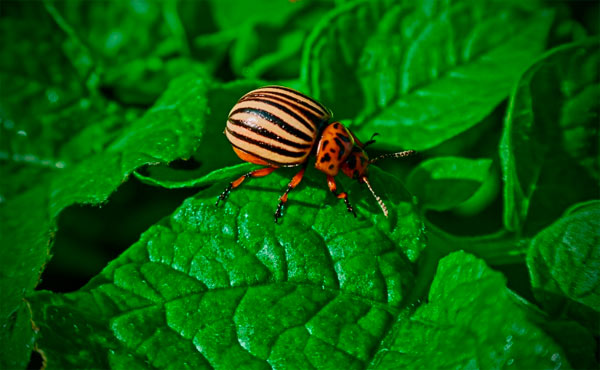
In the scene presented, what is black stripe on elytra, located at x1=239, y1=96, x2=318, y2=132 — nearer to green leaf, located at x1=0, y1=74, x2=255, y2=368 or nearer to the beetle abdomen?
the beetle abdomen

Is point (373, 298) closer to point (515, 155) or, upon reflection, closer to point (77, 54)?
point (515, 155)

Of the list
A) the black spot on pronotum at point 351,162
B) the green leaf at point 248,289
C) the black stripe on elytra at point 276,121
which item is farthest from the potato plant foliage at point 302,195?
the black stripe on elytra at point 276,121

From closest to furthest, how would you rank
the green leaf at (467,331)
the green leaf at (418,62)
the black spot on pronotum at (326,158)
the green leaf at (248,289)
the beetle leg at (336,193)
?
the green leaf at (467,331)
the green leaf at (248,289)
the beetle leg at (336,193)
the black spot on pronotum at (326,158)
the green leaf at (418,62)

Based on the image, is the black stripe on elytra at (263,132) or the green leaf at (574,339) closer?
the green leaf at (574,339)

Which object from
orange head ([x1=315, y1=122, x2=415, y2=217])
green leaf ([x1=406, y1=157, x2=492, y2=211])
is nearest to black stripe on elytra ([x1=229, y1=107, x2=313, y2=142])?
orange head ([x1=315, y1=122, x2=415, y2=217])

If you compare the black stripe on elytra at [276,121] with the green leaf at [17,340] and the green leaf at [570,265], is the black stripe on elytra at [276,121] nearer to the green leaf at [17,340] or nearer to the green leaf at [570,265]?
the green leaf at [570,265]
